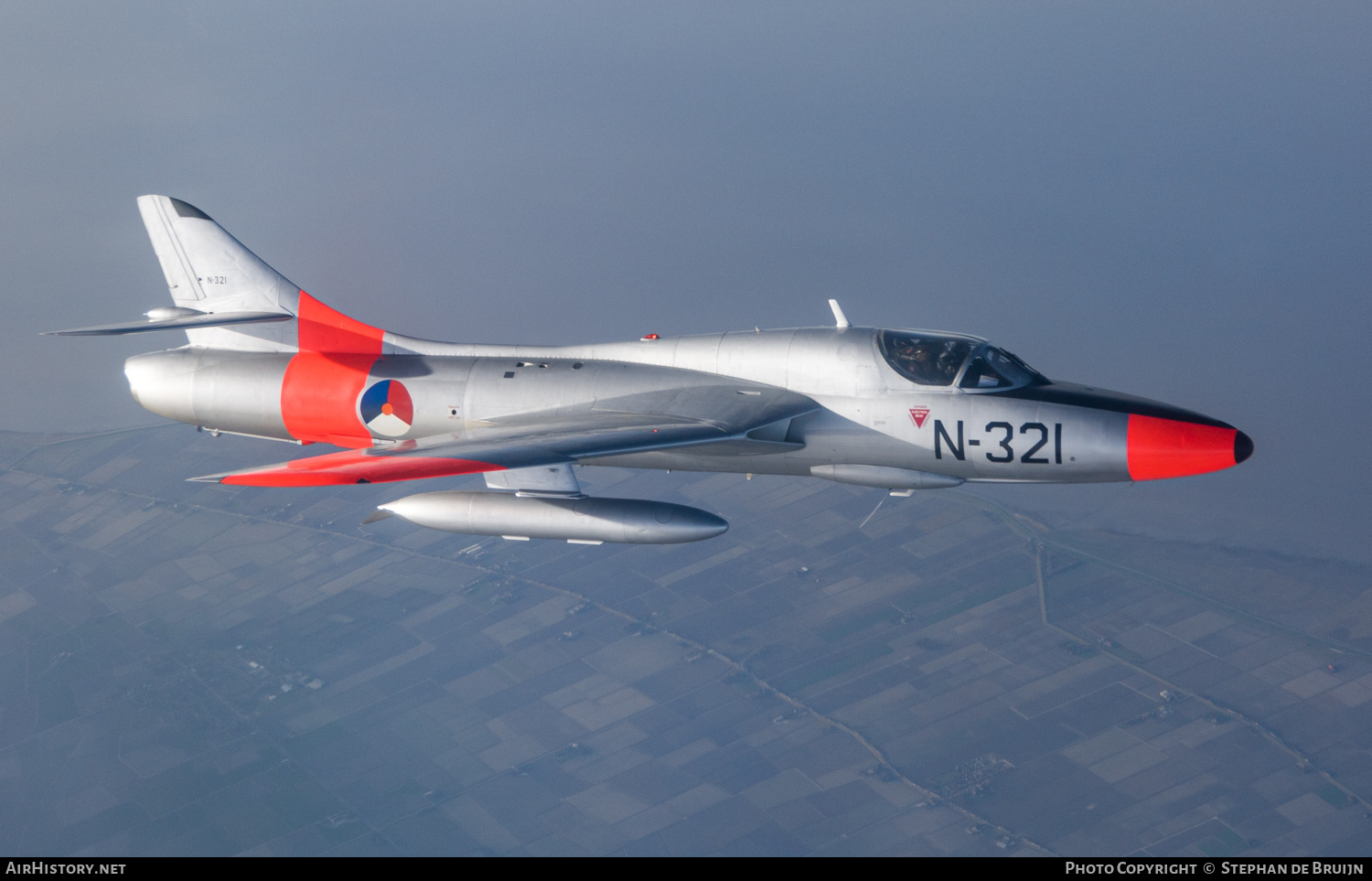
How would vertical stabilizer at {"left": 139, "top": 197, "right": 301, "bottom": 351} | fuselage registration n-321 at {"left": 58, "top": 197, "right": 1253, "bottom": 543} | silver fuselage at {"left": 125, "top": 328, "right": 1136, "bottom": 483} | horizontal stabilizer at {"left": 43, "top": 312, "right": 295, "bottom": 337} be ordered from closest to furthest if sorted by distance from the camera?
fuselage registration n-321 at {"left": 58, "top": 197, "right": 1253, "bottom": 543} < silver fuselage at {"left": 125, "top": 328, "right": 1136, "bottom": 483} < horizontal stabilizer at {"left": 43, "top": 312, "right": 295, "bottom": 337} < vertical stabilizer at {"left": 139, "top": 197, "right": 301, "bottom": 351}

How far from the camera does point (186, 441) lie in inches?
3349

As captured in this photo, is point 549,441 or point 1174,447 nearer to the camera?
point 1174,447

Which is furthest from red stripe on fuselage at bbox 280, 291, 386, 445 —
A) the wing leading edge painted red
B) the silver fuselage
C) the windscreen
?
the windscreen

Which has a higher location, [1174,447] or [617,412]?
[617,412]

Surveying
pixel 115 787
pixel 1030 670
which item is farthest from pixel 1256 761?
pixel 115 787

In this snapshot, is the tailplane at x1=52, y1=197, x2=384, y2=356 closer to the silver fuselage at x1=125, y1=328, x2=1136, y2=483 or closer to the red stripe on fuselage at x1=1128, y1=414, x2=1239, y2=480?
the silver fuselage at x1=125, y1=328, x2=1136, y2=483

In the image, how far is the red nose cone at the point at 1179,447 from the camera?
69.2 ft

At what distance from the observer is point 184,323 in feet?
87.7

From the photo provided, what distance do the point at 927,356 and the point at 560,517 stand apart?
757 cm

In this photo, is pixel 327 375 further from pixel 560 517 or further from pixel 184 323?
pixel 560 517

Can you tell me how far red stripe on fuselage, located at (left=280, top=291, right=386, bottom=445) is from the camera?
2602 centimetres

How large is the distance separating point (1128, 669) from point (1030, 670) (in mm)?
5153

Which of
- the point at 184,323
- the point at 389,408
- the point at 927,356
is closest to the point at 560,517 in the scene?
the point at 389,408

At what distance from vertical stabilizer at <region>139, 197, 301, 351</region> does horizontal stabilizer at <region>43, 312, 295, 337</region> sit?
168 mm
